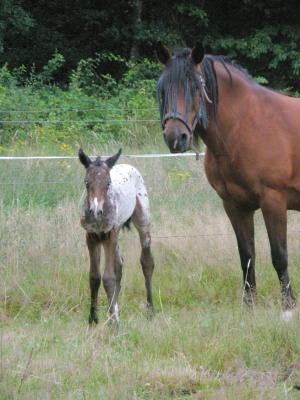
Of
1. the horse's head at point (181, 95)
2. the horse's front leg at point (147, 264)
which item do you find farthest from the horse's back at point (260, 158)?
the horse's front leg at point (147, 264)

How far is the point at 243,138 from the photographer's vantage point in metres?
6.41

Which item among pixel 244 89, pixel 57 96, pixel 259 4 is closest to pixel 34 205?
pixel 244 89

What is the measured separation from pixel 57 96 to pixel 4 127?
3.92 m

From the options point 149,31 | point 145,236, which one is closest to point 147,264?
point 145,236

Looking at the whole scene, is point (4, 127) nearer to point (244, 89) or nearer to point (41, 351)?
point (244, 89)

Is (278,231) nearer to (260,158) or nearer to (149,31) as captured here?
(260,158)

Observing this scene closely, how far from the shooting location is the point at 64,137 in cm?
1327

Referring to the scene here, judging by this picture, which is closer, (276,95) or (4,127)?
(276,95)

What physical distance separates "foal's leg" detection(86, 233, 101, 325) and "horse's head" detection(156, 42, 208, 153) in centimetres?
109

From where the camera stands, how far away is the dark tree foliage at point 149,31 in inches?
770

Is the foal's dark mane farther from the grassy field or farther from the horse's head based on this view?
the grassy field

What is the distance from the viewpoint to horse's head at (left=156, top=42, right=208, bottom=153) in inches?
230

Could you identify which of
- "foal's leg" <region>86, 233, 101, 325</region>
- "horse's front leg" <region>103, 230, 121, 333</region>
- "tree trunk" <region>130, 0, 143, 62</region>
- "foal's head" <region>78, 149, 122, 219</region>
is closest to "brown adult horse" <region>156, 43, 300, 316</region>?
"foal's head" <region>78, 149, 122, 219</region>

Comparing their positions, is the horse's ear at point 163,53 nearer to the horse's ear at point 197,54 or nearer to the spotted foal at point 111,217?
the horse's ear at point 197,54
